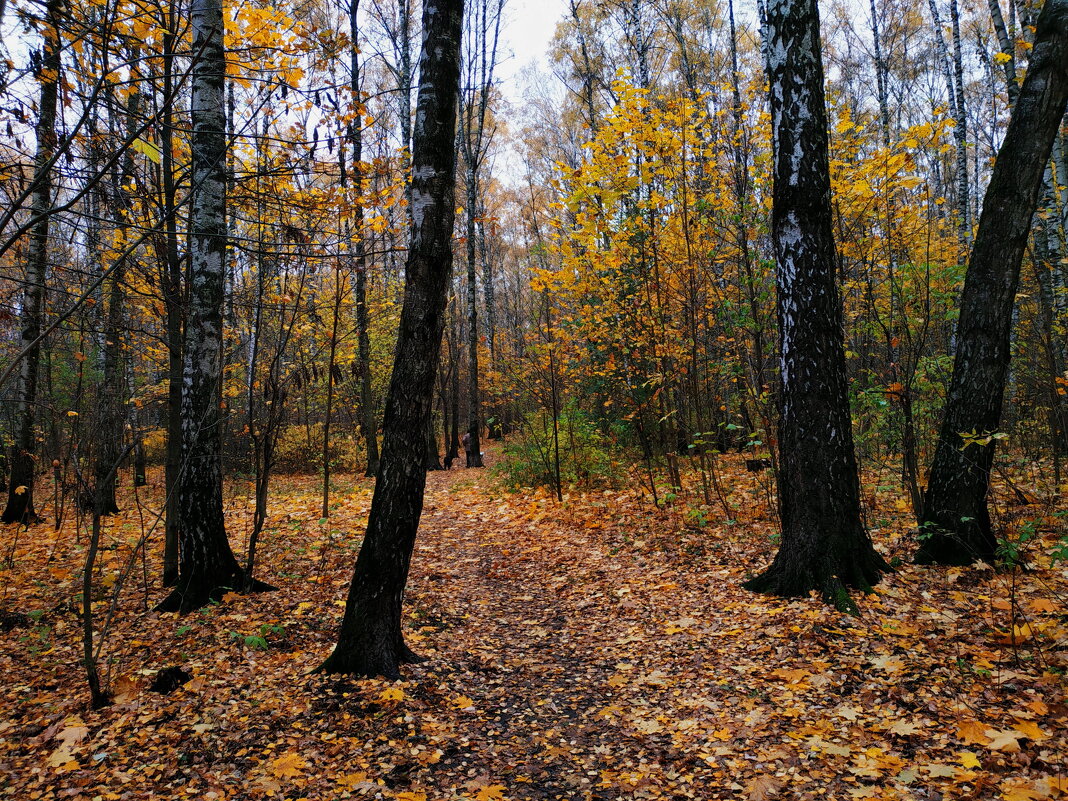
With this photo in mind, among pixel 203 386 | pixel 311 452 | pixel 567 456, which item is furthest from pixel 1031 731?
pixel 311 452

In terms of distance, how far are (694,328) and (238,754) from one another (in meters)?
6.12

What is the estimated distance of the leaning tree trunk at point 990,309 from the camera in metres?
4.09

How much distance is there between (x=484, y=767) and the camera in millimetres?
3086

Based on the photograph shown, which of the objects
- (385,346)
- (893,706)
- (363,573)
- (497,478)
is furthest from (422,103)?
(385,346)

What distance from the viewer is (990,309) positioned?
169 inches

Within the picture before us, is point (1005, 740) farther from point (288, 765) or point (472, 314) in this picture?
point (472, 314)

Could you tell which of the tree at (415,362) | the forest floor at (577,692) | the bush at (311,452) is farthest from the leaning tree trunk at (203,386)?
the bush at (311,452)

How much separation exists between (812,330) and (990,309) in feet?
4.45

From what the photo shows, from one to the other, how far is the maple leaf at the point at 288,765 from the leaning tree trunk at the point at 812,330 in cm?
375

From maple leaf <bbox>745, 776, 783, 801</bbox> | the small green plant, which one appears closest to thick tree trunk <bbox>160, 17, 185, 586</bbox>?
the small green plant

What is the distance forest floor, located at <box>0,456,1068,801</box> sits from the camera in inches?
109

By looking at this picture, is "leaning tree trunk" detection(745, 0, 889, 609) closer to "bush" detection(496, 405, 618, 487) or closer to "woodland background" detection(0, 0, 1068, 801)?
"woodland background" detection(0, 0, 1068, 801)

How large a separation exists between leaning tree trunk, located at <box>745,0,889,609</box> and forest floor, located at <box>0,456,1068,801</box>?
1.47 feet

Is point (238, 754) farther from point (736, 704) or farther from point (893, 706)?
point (893, 706)
